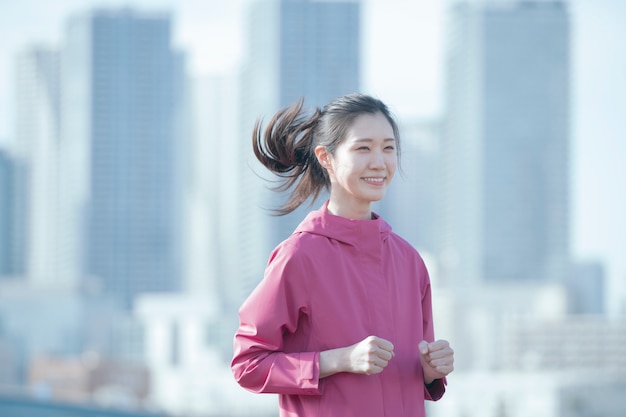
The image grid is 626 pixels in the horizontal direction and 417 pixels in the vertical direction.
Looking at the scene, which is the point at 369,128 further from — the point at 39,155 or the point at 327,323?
the point at 39,155

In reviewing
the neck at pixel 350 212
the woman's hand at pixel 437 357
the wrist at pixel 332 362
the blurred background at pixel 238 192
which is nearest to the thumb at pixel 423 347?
the woman's hand at pixel 437 357

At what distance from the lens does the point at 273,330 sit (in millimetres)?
1951

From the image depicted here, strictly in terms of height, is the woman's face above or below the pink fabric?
above

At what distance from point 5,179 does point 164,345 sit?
4472 centimetres

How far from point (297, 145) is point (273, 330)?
39cm

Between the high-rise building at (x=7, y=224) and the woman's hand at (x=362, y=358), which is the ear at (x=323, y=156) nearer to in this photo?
the woman's hand at (x=362, y=358)

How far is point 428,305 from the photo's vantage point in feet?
7.08

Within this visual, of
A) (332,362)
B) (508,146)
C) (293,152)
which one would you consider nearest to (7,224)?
(508,146)

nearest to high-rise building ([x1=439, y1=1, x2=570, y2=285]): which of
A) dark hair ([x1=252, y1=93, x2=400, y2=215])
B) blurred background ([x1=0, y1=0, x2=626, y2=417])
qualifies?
blurred background ([x1=0, y1=0, x2=626, y2=417])

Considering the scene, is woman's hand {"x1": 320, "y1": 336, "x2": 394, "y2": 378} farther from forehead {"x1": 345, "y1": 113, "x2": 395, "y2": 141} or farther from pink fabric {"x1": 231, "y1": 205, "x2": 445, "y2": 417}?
forehead {"x1": 345, "y1": 113, "x2": 395, "y2": 141}

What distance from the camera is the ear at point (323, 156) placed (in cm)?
208

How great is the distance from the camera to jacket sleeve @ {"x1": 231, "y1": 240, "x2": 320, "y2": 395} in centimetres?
193

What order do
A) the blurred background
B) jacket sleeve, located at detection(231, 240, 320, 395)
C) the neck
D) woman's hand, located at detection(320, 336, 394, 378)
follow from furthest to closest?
the blurred background < the neck < jacket sleeve, located at detection(231, 240, 320, 395) < woman's hand, located at detection(320, 336, 394, 378)

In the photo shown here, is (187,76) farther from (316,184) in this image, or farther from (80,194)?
(316,184)
